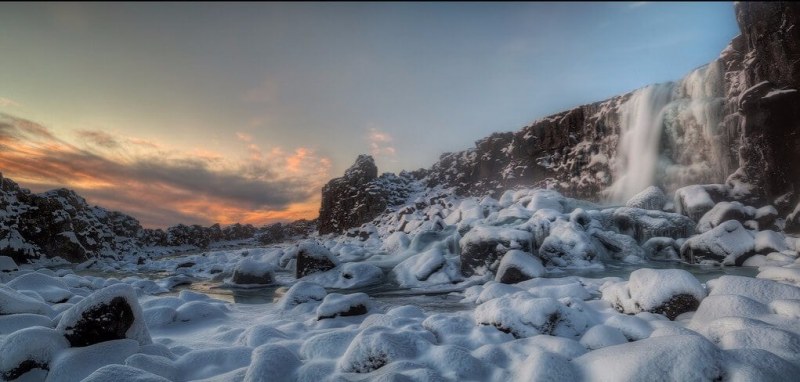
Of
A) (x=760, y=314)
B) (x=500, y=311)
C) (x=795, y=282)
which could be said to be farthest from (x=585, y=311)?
(x=795, y=282)

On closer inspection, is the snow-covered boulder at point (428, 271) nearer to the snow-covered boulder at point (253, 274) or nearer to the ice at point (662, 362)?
the snow-covered boulder at point (253, 274)

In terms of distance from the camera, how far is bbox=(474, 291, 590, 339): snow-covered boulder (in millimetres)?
5332

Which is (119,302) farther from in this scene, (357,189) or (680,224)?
(357,189)

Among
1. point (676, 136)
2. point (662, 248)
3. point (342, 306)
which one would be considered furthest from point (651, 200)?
point (342, 306)

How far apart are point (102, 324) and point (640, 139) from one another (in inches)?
1271

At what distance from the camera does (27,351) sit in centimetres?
431

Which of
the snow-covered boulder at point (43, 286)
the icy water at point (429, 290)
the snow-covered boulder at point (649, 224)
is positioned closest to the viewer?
the snow-covered boulder at point (43, 286)

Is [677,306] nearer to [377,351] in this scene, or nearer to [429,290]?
[377,351]

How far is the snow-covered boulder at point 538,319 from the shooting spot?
17.5ft

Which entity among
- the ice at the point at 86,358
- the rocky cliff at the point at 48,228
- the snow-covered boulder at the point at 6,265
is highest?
the rocky cliff at the point at 48,228

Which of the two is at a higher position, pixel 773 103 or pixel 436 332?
pixel 773 103

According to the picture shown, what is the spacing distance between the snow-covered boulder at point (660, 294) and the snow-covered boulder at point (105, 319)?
24.6 feet

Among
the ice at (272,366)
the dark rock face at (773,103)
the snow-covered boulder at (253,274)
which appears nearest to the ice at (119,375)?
the ice at (272,366)

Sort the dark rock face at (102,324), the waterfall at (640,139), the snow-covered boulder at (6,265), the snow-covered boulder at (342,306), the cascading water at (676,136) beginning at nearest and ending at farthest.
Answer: the dark rock face at (102,324) < the snow-covered boulder at (342,306) < the snow-covered boulder at (6,265) < the cascading water at (676,136) < the waterfall at (640,139)
